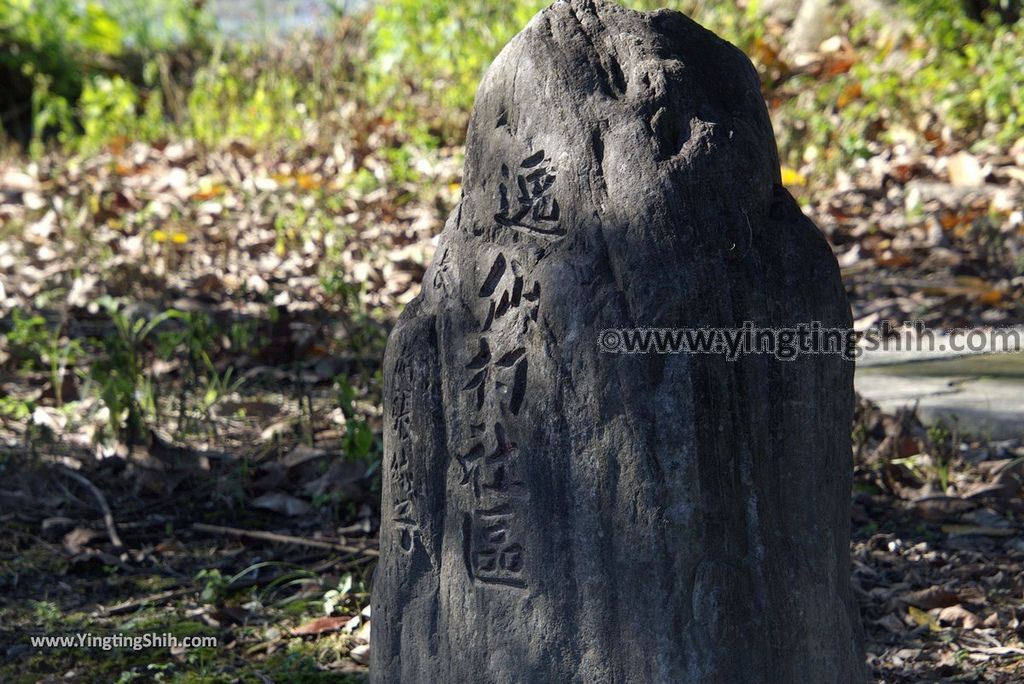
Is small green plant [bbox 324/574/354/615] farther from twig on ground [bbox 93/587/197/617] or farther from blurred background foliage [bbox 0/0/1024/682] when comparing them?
twig on ground [bbox 93/587/197/617]

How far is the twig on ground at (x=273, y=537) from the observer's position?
3602 mm

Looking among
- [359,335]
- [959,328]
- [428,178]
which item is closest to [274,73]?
[428,178]

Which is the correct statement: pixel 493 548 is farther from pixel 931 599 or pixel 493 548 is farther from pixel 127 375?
pixel 127 375

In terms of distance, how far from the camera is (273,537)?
368 cm

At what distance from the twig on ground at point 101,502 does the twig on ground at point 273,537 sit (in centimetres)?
23

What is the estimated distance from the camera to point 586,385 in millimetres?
2008

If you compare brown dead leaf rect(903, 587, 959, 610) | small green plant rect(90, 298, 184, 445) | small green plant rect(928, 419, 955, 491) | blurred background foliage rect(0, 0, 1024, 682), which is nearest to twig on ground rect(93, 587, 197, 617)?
blurred background foliage rect(0, 0, 1024, 682)

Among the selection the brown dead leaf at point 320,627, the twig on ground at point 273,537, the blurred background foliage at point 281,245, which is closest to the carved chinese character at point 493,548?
the blurred background foliage at point 281,245

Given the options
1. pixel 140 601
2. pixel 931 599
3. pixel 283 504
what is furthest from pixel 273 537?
pixel 931 599

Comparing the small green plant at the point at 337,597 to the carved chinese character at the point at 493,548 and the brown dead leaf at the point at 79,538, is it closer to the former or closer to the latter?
the brown dead leaf at the point at 79,538

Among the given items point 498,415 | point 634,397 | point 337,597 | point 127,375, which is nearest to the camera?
point 634,397

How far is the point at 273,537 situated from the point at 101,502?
59 cm

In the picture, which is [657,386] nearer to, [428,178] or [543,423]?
[543,423]

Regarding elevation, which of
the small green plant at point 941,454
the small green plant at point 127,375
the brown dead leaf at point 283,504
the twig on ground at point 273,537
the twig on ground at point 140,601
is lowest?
the twig on ground at point 140,601
